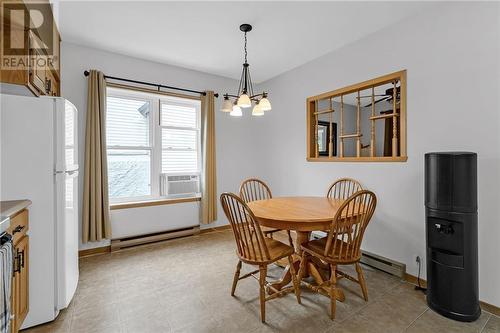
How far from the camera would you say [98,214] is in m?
2.99

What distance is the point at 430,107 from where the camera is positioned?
7.47 ft

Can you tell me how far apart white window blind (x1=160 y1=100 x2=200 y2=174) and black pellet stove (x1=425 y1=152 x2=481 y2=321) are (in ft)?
10.5

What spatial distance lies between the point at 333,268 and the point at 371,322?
44 centimetres

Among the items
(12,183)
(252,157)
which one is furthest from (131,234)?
(252,157)

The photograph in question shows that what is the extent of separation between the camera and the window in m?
3.35

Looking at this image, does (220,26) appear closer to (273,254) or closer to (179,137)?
(179,137)

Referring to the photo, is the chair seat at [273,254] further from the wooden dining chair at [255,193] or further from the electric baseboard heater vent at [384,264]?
the electric baseboard heater vent at [384,264]

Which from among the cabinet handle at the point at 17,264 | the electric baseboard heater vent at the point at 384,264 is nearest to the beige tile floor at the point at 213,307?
the electric baseboard heater vent at the point at 384,264

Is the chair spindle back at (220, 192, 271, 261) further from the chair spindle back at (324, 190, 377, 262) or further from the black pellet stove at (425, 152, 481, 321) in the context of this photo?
the black pellet stove at (425, 152, 481, 321)

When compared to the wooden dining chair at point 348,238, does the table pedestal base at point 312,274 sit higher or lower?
lower

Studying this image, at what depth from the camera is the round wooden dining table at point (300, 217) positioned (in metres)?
1.87

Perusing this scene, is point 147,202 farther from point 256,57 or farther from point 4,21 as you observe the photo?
point 256,57

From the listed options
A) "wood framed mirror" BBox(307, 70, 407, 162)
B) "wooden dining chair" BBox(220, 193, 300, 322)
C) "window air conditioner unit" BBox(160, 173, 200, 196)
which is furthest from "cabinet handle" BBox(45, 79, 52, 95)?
"wood framed mirror" BBox(307, 70, 407, 162)

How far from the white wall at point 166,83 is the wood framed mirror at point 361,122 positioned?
4.28ft
